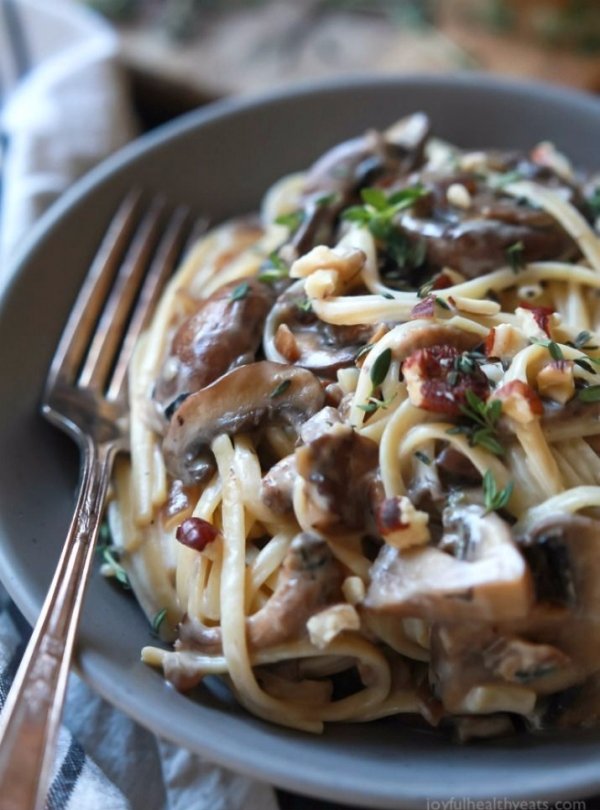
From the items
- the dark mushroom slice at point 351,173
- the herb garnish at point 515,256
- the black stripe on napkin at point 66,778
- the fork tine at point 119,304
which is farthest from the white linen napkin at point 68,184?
the herb garnish at point 515,256

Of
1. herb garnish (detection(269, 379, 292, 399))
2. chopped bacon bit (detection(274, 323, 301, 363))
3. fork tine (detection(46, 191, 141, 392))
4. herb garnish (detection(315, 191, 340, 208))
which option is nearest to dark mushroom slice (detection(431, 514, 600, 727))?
herb garnish (detection(269, 379, 292, 399))

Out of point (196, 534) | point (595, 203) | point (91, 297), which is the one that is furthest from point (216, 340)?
point (595, 203)

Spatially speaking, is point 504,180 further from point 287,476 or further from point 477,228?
Result: point 287,476

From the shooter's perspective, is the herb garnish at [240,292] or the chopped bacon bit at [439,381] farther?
the herb garnish at [240,292]

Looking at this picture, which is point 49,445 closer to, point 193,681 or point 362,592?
point 193,681

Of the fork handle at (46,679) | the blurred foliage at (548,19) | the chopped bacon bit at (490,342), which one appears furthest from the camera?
the blurred foliage at (548,19)

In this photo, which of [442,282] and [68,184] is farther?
[68,184]

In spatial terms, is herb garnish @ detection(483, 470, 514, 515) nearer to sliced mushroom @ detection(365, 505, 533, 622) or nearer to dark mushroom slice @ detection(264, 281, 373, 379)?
sliced mushroom @ detection(365, 505, 533, 622)

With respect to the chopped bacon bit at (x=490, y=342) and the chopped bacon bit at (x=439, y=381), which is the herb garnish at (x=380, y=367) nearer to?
the chopped bacon bit at (x=439, y=381)
